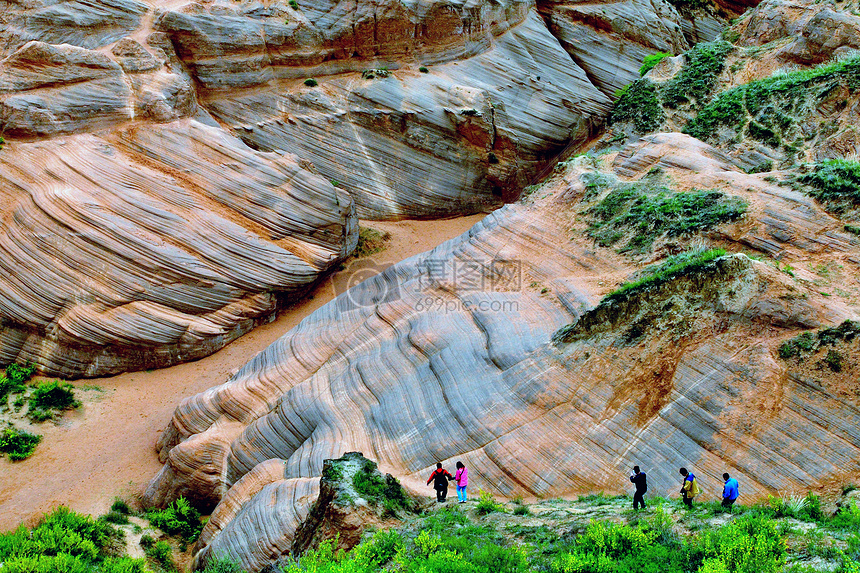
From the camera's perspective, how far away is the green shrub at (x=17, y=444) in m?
17.0

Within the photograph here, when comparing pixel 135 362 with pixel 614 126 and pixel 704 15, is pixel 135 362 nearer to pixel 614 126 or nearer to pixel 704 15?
pixel 614 126

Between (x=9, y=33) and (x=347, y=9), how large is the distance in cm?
1231

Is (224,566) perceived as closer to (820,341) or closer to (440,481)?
(440,481)

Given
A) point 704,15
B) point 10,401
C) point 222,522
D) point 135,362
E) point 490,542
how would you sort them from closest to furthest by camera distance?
point 490,542
point 222,522
point 10,401
point 135,362
point 704,15

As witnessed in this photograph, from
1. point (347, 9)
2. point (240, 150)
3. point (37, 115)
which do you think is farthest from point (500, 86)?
point (37, 115)

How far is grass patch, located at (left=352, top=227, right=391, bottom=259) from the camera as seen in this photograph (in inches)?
1020

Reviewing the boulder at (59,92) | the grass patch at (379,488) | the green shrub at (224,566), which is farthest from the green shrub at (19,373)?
the grass patch at (379,488)

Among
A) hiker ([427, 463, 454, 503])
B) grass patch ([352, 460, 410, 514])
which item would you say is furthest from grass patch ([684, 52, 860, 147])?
grass patch ([352, 460, 410, 514])

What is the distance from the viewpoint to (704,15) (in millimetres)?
35500

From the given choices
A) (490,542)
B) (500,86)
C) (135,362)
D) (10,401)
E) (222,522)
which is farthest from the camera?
(500,86)

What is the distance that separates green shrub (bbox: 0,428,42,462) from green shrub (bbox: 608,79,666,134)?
73.8 feet

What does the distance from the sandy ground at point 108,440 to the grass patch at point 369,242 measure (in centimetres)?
390

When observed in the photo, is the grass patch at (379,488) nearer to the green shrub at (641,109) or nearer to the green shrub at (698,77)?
the green shrub at (641,109)

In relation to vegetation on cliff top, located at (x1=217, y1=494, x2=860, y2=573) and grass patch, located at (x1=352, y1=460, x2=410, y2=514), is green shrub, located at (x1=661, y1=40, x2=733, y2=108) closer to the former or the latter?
vegetation on cliff top, located at (x1=217, y1=494, x2=860, y2=573)
